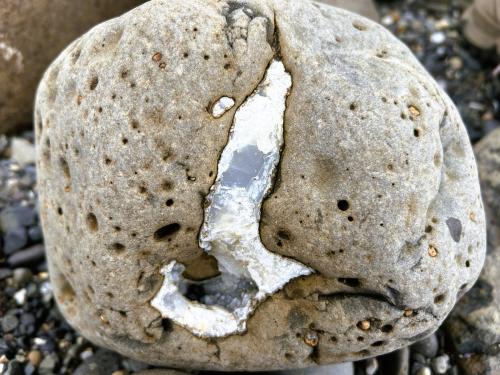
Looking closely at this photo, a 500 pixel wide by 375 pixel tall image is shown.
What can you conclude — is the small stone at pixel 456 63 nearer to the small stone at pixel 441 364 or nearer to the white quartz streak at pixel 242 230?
the small stone at pixel 441 364

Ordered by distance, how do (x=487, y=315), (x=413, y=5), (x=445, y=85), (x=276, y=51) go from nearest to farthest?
(x=276, y=51) → (x=487, y=315) → (x=445, y=85) → (x=413, y=5)

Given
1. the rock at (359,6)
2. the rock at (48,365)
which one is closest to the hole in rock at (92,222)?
the rock at (48,365)

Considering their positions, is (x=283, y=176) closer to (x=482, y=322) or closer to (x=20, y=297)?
(x=482, y=322)

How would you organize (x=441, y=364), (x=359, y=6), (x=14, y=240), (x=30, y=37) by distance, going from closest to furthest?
(x=441, y=364) → (x=14, y=240) → (x=30, y=37) → (x=359, y=6)

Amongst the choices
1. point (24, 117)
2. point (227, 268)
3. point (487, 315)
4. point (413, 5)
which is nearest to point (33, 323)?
point (227, 268)

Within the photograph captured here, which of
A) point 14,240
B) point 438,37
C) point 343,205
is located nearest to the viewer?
point 343,205

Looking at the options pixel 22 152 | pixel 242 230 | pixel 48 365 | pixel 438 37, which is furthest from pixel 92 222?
pixel 438 37

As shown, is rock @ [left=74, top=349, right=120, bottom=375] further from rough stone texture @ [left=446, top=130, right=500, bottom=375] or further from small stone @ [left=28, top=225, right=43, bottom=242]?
rough stone texture @ [left=446, top=130, right=500, bottom=375]

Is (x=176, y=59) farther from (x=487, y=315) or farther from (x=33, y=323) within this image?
(x=487, y=315)
